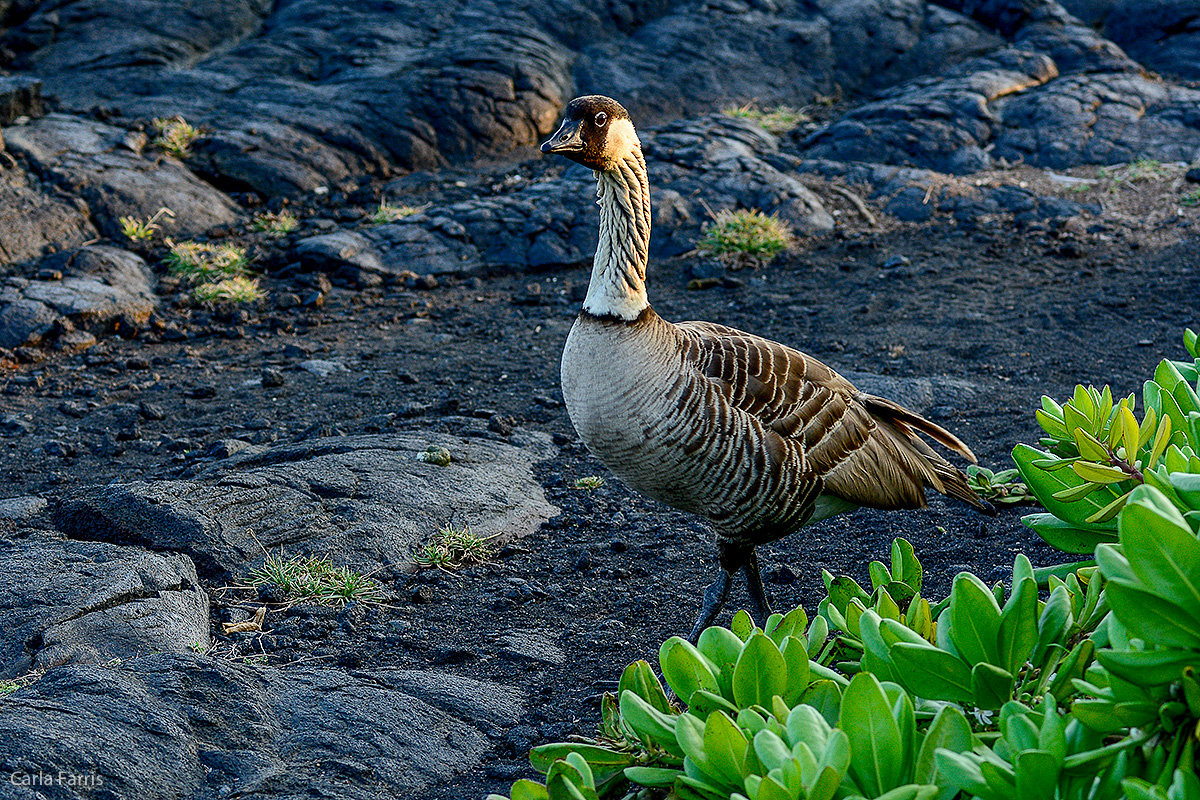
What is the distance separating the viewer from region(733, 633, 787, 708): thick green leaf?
2.00 metres

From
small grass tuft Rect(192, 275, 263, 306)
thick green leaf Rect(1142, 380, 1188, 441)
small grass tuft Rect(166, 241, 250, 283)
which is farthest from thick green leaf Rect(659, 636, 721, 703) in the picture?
small grass tuft Rect(166, 241, 250, 283)

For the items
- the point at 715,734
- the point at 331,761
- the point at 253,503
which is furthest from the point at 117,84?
the point at 715,734

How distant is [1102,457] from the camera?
225cm

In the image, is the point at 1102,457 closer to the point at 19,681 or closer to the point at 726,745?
the point at 726,745

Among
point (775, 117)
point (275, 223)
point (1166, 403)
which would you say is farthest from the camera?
point (775, 117)

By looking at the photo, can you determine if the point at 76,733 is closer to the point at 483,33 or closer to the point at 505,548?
the point at 505,548

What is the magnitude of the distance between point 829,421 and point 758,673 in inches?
90.8

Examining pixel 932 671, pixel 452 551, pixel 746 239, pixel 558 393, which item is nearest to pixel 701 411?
Result: pixel 452 551

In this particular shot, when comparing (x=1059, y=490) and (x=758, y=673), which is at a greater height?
(x=1059, y=490)

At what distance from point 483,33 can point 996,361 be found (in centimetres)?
848

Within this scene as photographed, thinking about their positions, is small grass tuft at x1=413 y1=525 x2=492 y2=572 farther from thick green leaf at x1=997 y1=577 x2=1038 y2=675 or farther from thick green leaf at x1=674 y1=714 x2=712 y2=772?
thick green leaf at x1=997 y1=577 x2=1038 y2=675

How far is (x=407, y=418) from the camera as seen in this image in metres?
6.45

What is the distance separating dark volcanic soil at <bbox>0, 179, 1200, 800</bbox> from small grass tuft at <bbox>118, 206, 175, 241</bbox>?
140cm

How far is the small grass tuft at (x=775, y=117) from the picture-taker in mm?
11930
